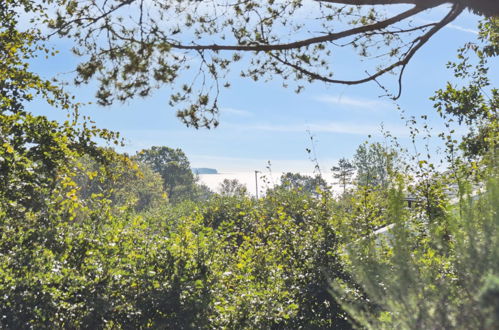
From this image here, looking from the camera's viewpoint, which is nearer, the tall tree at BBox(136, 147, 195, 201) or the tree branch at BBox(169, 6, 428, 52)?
the tree branch at BBox(169, 6, 428, 52)

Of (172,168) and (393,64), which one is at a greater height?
(172,168)

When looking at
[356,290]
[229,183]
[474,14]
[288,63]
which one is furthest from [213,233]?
[229,183]

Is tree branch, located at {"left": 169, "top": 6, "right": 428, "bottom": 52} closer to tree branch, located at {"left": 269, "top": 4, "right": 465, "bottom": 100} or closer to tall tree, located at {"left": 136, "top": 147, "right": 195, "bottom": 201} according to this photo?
tree branch, located at {"left": 269, "top": 4, "right": 465, "bottom": 100}

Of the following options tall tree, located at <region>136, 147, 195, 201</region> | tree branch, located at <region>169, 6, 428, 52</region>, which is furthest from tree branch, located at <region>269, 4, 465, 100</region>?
tall tree, located at <region>136, 147, 195, 201</region>

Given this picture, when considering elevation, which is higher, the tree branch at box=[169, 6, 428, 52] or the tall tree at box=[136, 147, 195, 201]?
the tall tree at box=[136, 147, 195, 201]

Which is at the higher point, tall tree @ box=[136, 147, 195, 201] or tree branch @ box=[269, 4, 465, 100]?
tall tree @ box=[136, 147, 195, 201]

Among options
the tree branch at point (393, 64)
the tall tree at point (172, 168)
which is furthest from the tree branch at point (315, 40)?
the tall tree at point (172, 168)

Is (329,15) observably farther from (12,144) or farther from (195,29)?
(12,144)

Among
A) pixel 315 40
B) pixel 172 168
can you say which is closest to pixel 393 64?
pixel 315 40

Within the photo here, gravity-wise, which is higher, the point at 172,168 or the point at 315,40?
the point at 172,168

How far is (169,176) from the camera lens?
73125 millimetres

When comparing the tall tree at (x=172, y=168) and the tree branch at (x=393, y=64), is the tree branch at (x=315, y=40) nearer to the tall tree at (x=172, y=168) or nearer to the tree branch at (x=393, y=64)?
the tree branch at (x=393, y=64)

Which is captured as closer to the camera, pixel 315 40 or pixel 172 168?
pixel 315 40

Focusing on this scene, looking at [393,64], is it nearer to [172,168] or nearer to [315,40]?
[315,40]
